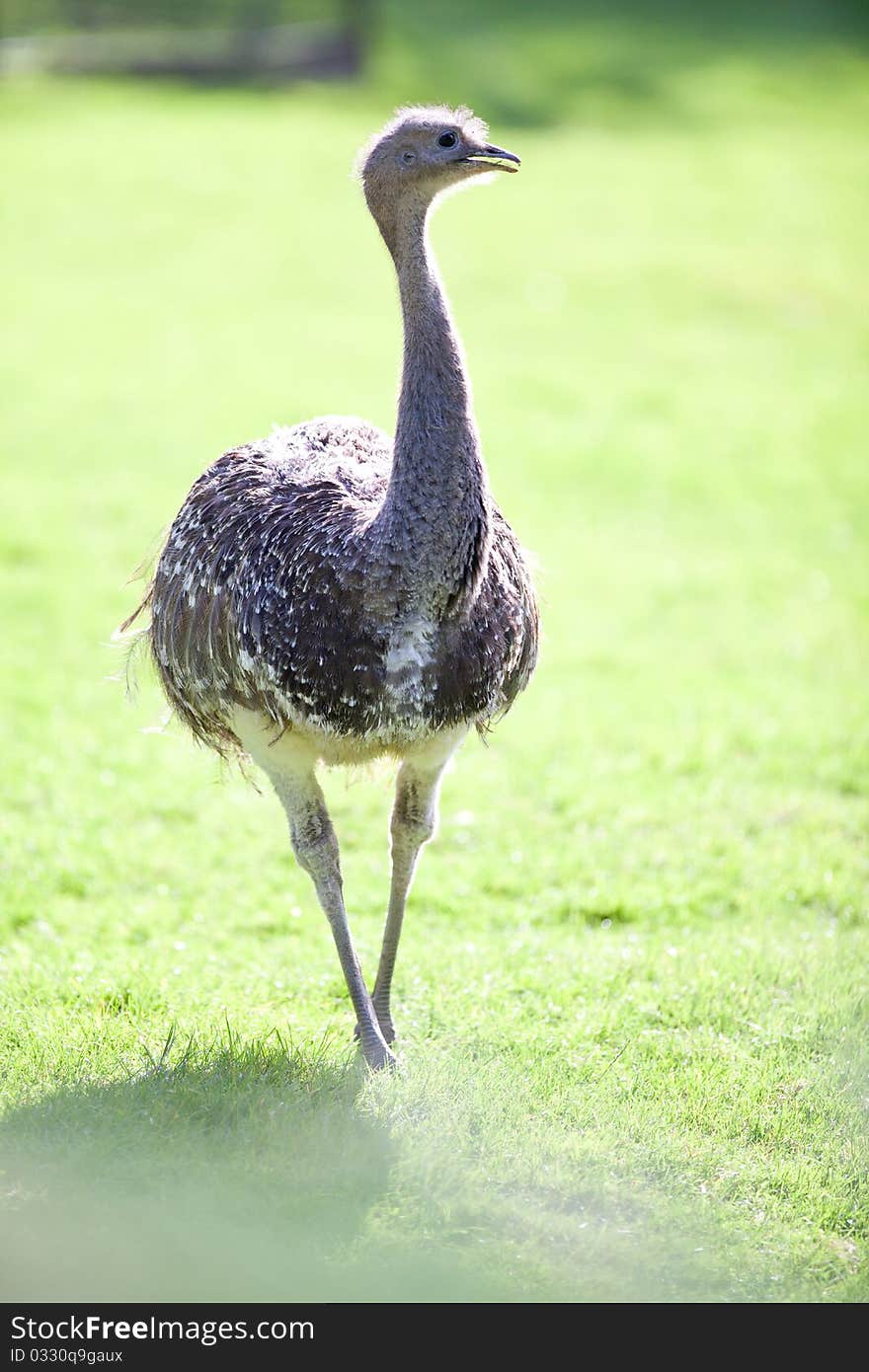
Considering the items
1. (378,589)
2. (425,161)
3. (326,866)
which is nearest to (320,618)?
(378,589)

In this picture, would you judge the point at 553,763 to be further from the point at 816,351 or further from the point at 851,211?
the point at 851,211

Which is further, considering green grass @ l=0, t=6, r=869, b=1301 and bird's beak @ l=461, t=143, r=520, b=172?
bird's beak @ l=461, t=143, r=520, b=172

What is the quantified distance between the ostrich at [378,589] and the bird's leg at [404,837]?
0.06 ft

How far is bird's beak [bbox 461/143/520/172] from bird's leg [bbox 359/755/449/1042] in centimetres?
199

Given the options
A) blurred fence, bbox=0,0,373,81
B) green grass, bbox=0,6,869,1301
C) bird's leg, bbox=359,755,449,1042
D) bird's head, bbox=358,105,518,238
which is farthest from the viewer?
blurred fence, bbox=0,0,373,81

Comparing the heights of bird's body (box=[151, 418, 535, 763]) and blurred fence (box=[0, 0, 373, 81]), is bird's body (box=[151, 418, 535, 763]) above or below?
above

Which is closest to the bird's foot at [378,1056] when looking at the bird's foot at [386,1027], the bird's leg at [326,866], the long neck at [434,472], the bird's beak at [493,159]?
the bird's leg at [326,866]

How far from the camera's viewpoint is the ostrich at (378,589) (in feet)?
16.3

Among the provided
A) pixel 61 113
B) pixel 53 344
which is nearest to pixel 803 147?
pixel 61 113

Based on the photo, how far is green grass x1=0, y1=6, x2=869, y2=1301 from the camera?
482 cm

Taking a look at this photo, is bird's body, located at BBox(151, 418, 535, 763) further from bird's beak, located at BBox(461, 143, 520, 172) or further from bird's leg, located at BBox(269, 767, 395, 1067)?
bird's beak, located at BBox(461, 143, 520, 172)

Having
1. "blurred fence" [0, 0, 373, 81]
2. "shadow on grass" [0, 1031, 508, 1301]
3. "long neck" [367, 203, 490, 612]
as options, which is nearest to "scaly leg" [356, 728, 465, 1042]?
"shadow on grass" [0, 1031, 508, 1301]
